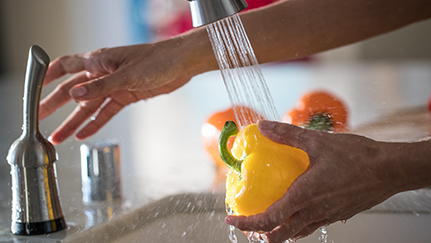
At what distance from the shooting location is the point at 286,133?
1.84 ft

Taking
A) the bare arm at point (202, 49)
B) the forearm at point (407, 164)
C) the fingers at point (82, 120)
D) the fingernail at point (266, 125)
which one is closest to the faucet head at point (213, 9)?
the fingernail at point (266, 125)

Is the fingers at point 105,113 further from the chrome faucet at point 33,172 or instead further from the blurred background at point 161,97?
the chrome faucet at point 33,172

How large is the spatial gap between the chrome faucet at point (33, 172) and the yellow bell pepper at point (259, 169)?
0.29 meters

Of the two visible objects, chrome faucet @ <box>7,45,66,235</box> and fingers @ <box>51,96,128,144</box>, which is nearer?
chrome faucet @ <box>7,45,66,235</box>

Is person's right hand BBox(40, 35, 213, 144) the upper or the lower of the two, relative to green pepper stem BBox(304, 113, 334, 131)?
upper

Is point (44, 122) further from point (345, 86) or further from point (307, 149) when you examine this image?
point (345, 86)

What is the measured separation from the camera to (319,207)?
558mm

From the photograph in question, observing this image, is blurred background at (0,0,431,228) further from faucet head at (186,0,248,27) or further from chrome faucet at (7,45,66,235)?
faucet head at (186,0,248,27)

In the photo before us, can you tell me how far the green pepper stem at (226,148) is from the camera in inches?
23.0

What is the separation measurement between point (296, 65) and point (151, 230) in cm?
427

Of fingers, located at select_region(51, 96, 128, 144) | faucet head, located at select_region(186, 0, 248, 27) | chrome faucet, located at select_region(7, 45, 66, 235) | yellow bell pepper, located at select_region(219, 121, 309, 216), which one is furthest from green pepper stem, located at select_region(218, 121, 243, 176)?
fingers, located at select_region(51, 96, 128, 144)

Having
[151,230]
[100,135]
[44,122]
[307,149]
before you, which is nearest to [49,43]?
[44,122]

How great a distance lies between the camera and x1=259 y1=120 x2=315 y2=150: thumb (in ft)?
1.82

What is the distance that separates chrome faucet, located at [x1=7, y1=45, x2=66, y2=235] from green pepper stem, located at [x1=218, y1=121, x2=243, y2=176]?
281 mm
